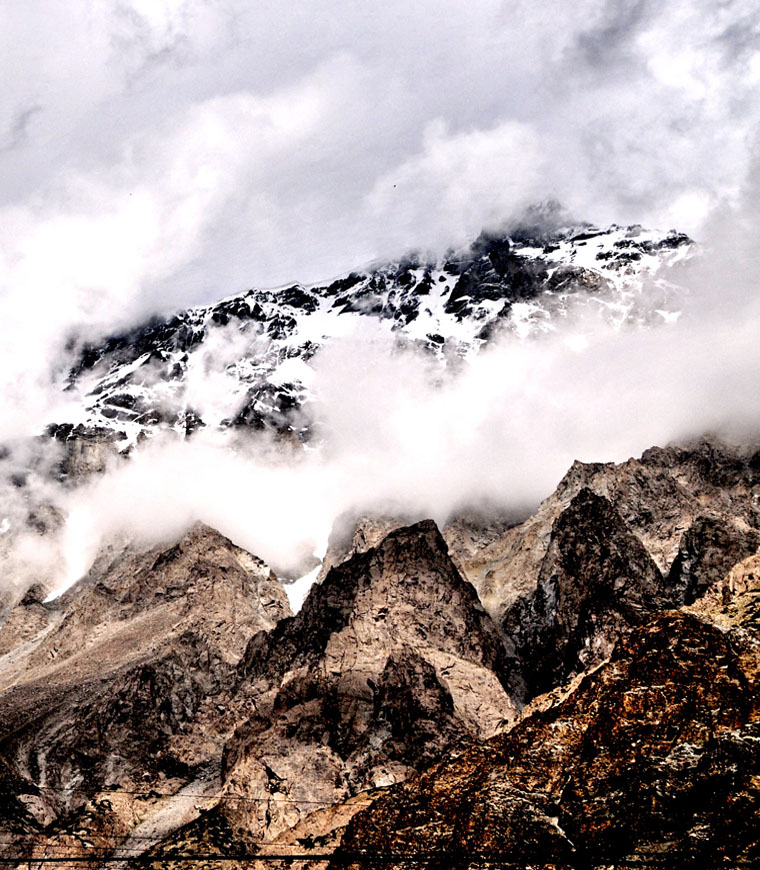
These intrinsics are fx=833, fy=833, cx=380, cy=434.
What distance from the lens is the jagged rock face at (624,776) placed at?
22500 millimetres

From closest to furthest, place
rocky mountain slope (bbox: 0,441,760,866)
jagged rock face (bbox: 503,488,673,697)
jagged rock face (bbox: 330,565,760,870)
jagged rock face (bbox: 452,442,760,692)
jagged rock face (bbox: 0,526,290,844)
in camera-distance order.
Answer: jagged rock face (bbox: 330,565,760,870) < rocky mountain slope (bbox: 0,441,760,866) < jagged rock face (bbox: 503,488,673,697) < jagged rock face (bbox: 452,442,760,692) < jagged rock face (bbox: 0,526,290,844)

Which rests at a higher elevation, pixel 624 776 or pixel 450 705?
pixel 624 776

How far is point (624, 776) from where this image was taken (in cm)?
2505

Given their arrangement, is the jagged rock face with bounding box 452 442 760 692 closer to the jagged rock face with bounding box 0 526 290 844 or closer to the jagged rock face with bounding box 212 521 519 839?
the jagged rock face with bounding box 212 521 519 839

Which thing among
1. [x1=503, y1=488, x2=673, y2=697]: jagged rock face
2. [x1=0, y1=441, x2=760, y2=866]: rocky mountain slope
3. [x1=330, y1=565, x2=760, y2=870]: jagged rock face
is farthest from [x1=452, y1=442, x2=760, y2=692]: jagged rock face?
[x1=330, y1=565, x2=760, y2=870]: jagged rock face

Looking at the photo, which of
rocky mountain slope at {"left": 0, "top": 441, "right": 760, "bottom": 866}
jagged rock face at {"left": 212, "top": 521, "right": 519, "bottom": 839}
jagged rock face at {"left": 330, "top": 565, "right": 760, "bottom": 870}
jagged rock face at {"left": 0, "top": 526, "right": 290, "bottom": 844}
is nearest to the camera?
jagged rock face at {"left": 330, "top": 565, "right": 760, "bottom": 870}

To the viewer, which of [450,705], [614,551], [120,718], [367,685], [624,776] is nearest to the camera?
[624,776]

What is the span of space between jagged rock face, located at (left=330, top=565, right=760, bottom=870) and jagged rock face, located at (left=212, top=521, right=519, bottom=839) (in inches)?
2009

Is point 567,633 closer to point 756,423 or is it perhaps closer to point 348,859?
point 756,423

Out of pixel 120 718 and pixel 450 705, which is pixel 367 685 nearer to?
pixel 450 705

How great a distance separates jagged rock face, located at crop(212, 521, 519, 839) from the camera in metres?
90.6

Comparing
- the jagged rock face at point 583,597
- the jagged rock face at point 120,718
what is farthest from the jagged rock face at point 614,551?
the jagged rock face at point 120,718

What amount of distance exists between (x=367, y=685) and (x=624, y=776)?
8576 cm

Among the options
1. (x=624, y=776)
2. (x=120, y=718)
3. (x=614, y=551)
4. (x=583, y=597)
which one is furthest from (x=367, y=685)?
(x=624, y=776)
